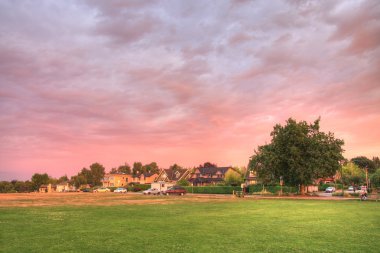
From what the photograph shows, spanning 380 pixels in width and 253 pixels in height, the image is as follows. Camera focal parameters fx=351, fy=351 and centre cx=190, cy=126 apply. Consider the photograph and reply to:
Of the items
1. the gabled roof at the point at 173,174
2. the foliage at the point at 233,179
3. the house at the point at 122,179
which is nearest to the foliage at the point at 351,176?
the foliage at the point at 233,179

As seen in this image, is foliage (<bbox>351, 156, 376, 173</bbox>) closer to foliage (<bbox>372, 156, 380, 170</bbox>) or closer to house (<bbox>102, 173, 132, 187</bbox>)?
foliage (<bbox>372, 156, 380, 170</bbox>)

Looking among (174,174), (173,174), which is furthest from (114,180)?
(174,174)

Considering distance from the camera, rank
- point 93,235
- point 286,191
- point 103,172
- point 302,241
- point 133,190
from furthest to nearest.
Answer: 1. point 103,172
2. point 133,190
3. point 286,191
4. point 93,235
5. point 302,241

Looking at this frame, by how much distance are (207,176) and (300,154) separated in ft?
240

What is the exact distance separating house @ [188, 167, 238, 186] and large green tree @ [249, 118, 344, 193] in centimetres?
6282

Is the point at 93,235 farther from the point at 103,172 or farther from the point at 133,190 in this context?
the point at 103,172

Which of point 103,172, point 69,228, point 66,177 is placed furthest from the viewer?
point 66,177

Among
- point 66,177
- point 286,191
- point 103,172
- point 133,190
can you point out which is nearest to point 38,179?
point 103,172

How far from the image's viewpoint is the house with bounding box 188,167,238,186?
122500 millimetres

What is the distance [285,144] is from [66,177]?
160770 millimetres

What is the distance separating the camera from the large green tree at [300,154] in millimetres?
56000

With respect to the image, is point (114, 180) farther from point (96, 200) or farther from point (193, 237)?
point (193, 237)

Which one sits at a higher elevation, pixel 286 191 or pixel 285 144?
pixel 285 144

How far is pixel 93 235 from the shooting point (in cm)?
1490
